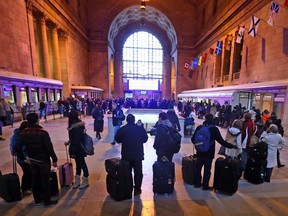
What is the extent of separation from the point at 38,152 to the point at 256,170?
4.25 m

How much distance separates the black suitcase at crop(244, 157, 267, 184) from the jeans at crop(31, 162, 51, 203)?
4012 millimetres

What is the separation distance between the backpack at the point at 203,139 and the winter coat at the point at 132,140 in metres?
1.01

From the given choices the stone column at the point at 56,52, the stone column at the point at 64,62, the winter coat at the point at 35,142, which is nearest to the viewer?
the winter coat at the point at 35,142

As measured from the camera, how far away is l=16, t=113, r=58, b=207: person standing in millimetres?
2822

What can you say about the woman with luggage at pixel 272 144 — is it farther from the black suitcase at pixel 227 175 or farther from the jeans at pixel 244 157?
the black suitcase at pixel 227 175

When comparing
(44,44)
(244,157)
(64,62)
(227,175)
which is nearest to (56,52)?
(64,62)

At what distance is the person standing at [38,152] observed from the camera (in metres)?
2.82

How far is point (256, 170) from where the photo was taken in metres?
3.92

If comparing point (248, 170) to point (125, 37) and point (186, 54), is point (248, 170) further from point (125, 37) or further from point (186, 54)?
point (125, 37)

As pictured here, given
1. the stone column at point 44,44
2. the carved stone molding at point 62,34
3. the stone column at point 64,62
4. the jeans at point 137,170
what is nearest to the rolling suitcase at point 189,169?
the jeans at point 137,170

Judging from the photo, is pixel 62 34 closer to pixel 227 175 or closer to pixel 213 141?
pixel 213 141

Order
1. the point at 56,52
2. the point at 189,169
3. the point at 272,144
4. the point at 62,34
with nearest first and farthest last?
1. the point at 189,169
2. the point at 272,144
3. the point at 56,52
4. the point at 62,34

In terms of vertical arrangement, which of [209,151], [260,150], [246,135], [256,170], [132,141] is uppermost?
[132,141]

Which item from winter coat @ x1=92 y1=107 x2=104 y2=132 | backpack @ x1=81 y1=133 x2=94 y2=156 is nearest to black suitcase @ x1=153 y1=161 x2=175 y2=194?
backpack @ x1=81 y1=133 x2=94 y2=156
